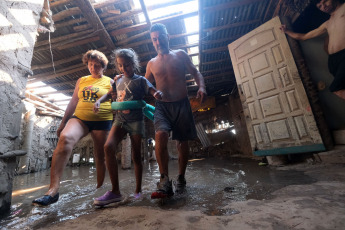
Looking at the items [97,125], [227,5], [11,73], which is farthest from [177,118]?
[227,5]

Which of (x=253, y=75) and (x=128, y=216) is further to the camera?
(x=253, y=75)

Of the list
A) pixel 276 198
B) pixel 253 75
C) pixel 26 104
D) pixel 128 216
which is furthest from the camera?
pixel 26 104

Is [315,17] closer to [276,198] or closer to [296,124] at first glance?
[296,124]

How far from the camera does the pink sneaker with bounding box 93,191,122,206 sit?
4.79 feet

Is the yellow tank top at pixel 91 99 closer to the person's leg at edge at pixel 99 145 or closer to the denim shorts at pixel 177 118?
the person's leg at edge at pixel 99 145

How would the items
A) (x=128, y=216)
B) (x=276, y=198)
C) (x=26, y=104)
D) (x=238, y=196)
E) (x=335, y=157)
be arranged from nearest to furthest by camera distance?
(x=128, y=216) → (x=276, y=198) → (x=238, y=196) → (x=335, y=157) → (x=26, y=104)

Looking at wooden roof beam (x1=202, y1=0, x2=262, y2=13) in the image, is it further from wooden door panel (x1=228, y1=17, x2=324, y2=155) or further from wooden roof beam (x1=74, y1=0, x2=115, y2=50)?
wooden roof beam (x1=74, y1=0, x2=115, y2=50)

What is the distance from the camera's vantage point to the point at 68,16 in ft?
11.9

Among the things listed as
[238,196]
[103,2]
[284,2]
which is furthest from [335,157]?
[103,2]

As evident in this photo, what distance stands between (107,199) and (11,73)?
1721 millimetres

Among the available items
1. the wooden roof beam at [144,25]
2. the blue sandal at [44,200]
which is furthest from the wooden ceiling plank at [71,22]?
the blue sandal at [44,200]

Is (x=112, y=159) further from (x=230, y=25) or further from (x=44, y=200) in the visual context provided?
(x=230, y=25)

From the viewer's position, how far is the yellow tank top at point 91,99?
2.03 m

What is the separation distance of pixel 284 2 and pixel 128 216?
4.95m
